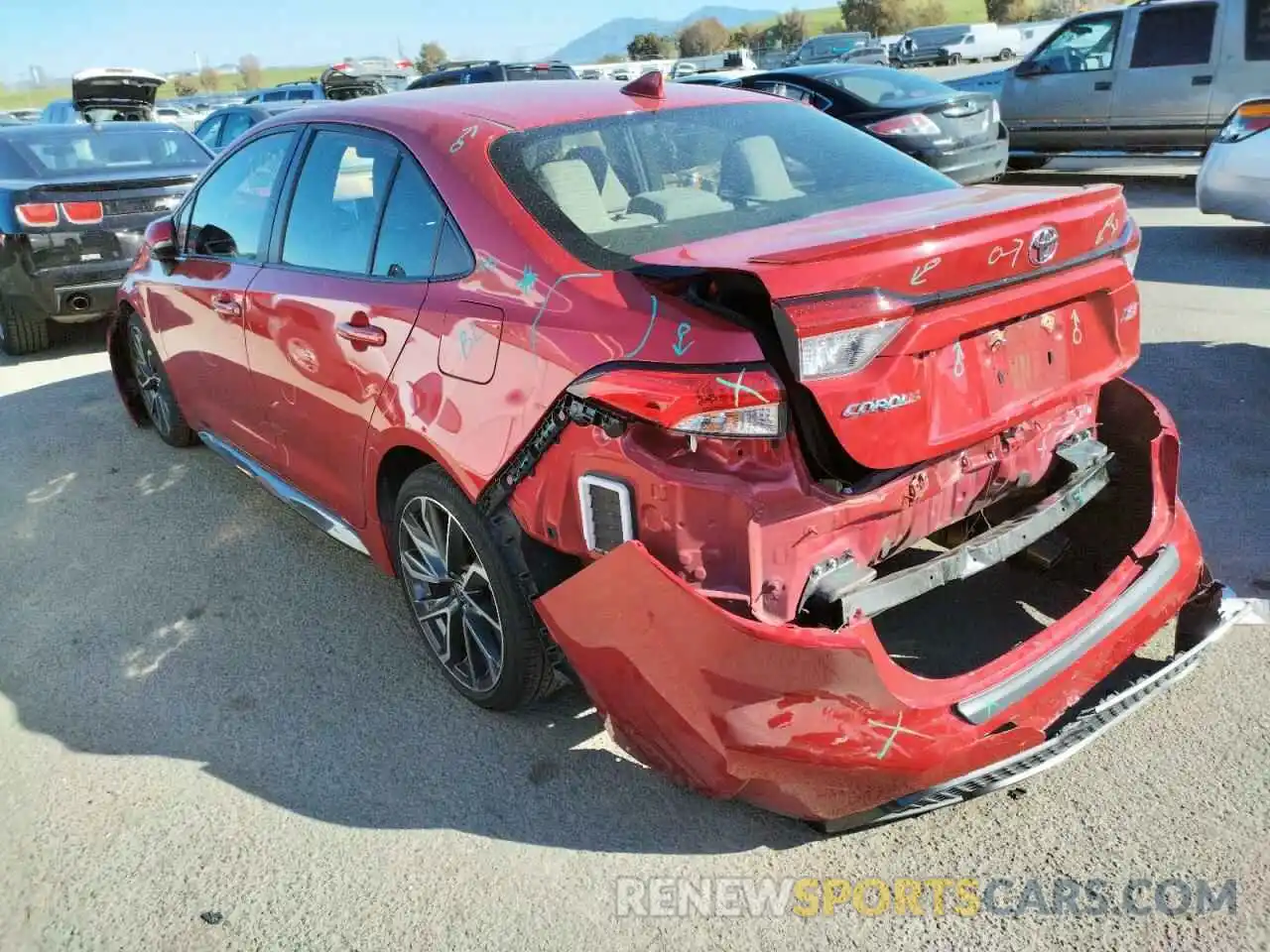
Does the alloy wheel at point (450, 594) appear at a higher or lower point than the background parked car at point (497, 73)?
lower

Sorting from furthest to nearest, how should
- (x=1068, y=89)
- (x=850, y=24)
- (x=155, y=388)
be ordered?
(x=850, y=24)
(x=1068, y=89)
(x=155, y=388)

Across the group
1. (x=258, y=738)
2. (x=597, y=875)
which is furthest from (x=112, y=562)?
(x=597, y=875)

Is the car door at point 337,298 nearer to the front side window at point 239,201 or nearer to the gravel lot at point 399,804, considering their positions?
the front side window at point 239,201

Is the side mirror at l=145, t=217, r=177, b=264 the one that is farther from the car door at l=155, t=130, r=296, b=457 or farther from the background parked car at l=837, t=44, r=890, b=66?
the background parked car at l=837, t=44, r=890, b=66

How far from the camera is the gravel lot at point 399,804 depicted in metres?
2.31

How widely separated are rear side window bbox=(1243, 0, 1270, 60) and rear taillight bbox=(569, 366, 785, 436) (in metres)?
10.5

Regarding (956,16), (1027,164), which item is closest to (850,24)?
(956,16)

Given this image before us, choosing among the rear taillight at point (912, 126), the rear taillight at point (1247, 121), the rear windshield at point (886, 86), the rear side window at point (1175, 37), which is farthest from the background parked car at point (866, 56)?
the rear taillight at point (1247, 121)

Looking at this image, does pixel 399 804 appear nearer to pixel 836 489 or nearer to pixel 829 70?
pixel 836 489

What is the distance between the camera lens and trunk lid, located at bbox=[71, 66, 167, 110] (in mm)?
13312

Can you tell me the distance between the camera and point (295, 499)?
151 inches

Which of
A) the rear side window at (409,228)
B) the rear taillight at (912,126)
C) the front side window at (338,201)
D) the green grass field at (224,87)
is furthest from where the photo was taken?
the green grass field at (224,87)

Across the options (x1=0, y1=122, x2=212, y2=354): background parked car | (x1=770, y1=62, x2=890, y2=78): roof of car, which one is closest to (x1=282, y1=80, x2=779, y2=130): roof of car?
(x1=0, y1=122, x2=212, y2=354): background parked car
